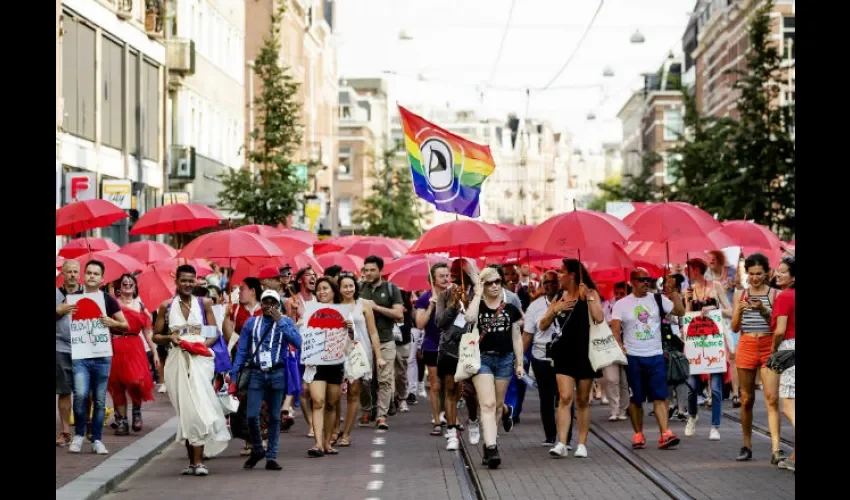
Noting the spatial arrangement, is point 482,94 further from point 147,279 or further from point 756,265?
point 756,265

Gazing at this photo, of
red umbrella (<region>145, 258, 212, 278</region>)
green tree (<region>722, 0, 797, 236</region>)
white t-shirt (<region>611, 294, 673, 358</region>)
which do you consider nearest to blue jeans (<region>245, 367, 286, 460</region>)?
white t-shirt (<region>611, 294, 673, 358</region>)

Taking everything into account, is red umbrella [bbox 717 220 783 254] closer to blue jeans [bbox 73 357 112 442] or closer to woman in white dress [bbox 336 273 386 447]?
woman in white dress [bbox 336 273 386 447]

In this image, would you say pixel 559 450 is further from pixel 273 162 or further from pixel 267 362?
pixel 273 162

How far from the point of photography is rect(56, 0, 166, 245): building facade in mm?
35375

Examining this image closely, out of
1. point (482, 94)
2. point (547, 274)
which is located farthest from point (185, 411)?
point (482, 94)

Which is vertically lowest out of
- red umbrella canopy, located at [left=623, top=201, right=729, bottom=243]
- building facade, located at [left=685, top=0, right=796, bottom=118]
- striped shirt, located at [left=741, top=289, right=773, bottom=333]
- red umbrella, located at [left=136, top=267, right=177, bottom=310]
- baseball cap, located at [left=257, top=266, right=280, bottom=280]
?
striped shirt, located at [left=741, top=289, right=773, bottom=333]

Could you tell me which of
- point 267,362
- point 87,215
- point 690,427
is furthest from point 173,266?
point 267,362

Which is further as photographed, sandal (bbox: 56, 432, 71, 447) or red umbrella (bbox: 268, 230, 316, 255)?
red umbrella (bbox: 268, 230, 316, 255)

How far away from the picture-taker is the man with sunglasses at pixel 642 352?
17.0 metres

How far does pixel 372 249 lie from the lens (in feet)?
106

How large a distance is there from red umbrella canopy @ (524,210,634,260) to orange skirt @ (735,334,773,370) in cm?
206

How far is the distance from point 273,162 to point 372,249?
13.2 metres
